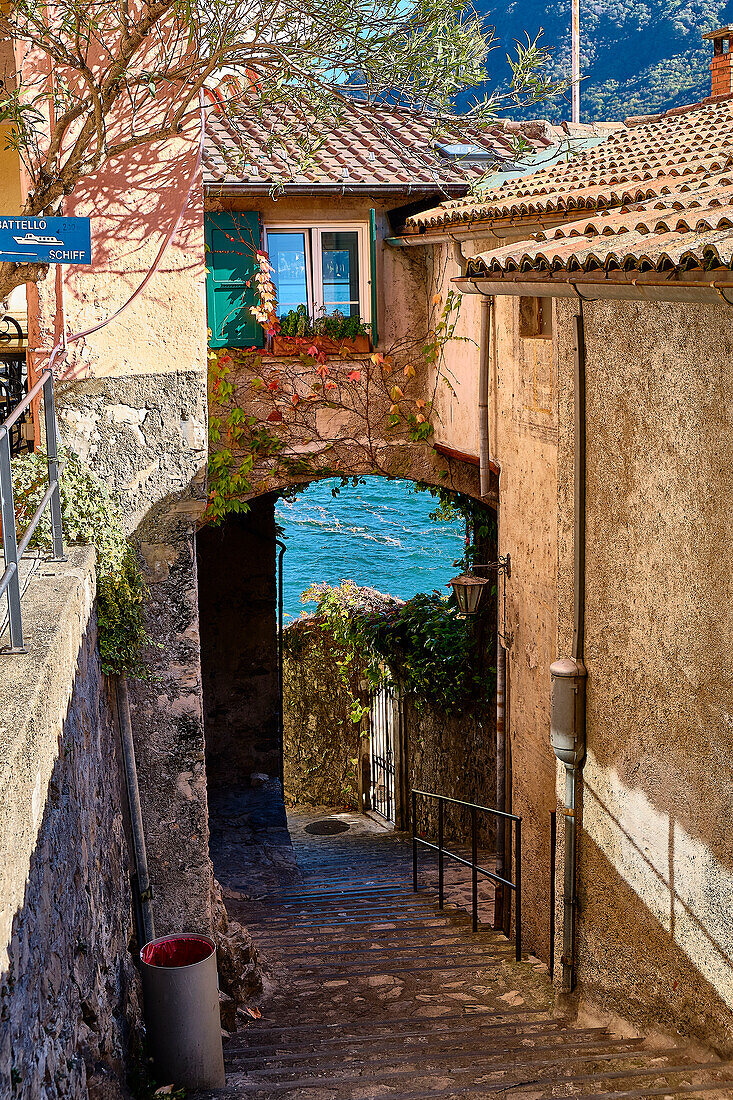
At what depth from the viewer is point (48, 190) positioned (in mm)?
6613

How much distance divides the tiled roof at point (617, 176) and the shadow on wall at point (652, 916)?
12.1ft

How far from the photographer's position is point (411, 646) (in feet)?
47.4

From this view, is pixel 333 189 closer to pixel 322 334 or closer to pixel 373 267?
pixel 373 267

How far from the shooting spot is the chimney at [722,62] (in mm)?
14633

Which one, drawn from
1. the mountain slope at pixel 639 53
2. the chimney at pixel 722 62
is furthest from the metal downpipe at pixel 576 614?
the mountain slope at pixel 639 53

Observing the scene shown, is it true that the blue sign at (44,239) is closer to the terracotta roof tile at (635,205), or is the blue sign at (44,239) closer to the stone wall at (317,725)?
the terracotta roof tile at (635,205)

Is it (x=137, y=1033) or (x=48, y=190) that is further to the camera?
(x=48, y=190)

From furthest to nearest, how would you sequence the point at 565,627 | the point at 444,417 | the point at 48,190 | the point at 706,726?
1. the point at 444,417
2. the point at 565,627
3. the point at 48,190
4. the point at 706,726

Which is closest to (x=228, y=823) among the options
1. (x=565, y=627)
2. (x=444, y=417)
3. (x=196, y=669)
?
(x=444, y=417)

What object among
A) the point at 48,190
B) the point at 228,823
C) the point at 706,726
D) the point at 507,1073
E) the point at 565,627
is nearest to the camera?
the point at 706,726

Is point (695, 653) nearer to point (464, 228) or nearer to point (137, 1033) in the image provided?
point (137, 1033)

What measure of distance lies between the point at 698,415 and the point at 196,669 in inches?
141

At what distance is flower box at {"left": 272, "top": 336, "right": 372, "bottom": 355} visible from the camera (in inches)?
444

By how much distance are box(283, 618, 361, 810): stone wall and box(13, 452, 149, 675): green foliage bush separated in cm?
1021
